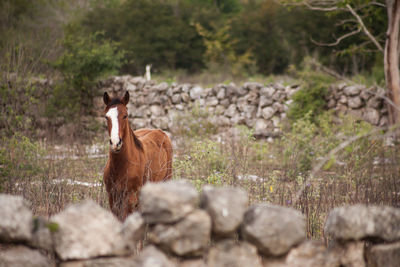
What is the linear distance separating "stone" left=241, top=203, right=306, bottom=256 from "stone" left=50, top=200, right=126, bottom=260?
81cm

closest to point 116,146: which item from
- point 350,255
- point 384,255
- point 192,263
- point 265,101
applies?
point 192,263

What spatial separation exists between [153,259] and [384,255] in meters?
1.47

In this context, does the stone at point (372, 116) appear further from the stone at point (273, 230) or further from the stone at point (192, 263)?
the stone at point (192, 263)

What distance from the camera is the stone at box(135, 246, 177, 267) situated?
2.15 metres

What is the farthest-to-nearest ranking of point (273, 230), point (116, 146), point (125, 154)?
point (125, 154), point (116, 146), point (273, 230)

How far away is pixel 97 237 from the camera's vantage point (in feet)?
7.25

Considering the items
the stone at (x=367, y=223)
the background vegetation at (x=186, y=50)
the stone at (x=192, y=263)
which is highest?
the background vegetation at (x=186, y=50)

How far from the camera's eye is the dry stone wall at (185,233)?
217 centimetres

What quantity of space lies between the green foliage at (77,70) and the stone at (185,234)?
1025 centimetres

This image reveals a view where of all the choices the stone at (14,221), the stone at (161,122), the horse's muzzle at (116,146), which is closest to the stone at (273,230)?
the stone at (14,221)

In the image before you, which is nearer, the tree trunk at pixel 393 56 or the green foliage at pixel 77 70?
the tree trunk at pixel 393 56

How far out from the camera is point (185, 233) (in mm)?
2176

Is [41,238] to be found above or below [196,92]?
below

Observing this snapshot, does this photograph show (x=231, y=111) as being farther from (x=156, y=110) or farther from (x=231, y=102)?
(x=156, y=110)
